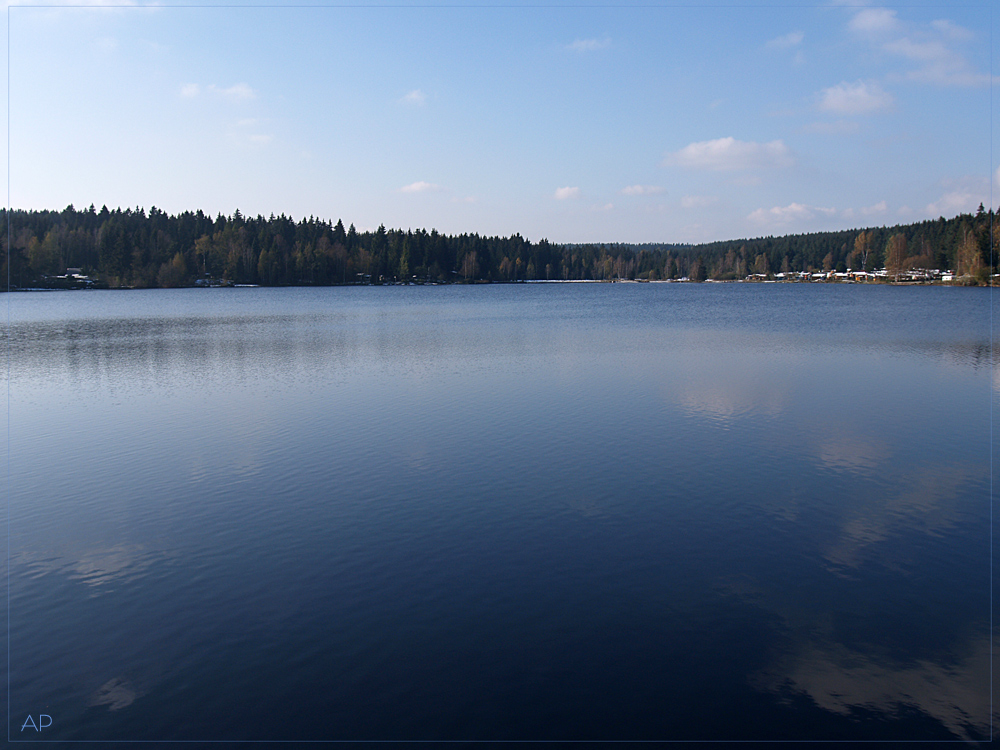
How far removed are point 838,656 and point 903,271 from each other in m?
208

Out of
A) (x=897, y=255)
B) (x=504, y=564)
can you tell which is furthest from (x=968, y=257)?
(x=504, y=564)

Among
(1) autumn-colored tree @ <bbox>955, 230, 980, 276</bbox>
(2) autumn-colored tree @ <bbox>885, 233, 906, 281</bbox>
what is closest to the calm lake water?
(1) autumn-colored tree @ <bbox>955, 230, 980, 276</bbox>

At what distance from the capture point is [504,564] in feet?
42.7

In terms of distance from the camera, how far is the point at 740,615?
11086mm

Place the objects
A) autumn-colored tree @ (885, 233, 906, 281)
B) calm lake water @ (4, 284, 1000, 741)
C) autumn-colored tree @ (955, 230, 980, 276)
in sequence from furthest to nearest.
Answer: autumn-colored tree @ (885, 233, 906, 281) < autumn-colored tree @ (955, 230, 980, 276) < calm lake water @ (4, 284, 1000, 741)

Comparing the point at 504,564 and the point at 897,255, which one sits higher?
the point at 897,255

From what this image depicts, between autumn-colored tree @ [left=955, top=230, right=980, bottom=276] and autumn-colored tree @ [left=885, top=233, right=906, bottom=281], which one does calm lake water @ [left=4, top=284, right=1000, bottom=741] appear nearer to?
autumn-colored tree @ [left=955, top=230, right=980, bottom=276]

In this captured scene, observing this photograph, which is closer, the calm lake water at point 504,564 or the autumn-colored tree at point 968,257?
the calm lake water at point 504,564

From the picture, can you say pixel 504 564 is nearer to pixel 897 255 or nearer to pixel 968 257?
pixel 968 257

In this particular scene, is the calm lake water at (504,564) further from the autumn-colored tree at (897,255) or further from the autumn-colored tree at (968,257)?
the autumn-colored tree at (897,255)

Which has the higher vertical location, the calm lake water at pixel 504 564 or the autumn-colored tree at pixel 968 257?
the autumn-colored tree at pixel 968 257

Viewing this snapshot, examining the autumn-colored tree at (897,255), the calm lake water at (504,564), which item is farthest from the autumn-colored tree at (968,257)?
the calm lake water at (504,564)

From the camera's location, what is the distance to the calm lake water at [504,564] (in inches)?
357

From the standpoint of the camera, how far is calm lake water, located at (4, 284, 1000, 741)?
906cm
